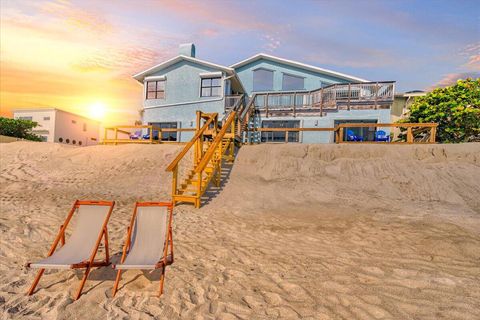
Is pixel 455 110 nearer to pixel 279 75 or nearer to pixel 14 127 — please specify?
pixel 279 75

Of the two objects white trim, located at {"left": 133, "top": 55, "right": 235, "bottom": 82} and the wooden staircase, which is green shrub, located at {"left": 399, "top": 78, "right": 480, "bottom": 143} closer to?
white trim, located at {"left": 133, "top": 55, "right": 235, "bottom": 82}

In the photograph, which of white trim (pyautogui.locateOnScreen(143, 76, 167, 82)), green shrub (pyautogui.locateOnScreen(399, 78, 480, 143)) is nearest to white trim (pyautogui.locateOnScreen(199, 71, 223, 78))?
white trim (pyautogui.locateOnScreen(143, 76, 167, 82))

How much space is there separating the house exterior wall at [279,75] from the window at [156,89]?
22.1 ft

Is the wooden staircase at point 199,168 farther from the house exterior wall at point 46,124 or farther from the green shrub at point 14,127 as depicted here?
the house exterior wall at point 46,124

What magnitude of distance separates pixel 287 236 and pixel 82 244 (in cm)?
397

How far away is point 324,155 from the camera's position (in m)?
13.6

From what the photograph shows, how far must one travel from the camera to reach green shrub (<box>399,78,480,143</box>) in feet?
61.2

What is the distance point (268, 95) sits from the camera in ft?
72.3

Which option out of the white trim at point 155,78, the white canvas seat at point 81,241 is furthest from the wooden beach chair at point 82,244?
the white trim at point 155,78

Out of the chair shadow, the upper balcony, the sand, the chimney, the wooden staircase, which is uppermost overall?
the chimney

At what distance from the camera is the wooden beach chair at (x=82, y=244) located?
377 centimetres

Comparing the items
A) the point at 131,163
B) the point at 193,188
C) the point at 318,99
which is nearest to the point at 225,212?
the point at 193,188

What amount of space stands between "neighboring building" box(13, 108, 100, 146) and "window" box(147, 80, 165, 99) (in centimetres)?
2077

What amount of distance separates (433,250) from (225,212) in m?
5.05
